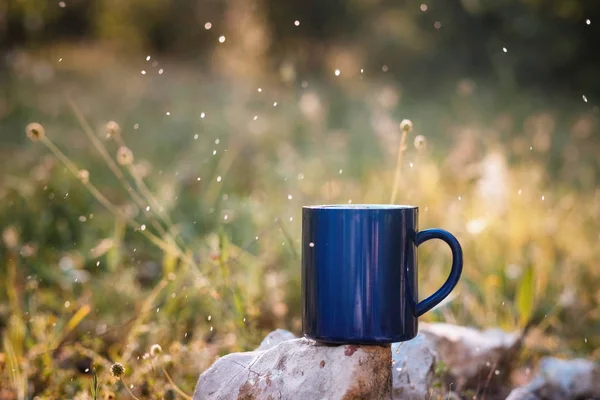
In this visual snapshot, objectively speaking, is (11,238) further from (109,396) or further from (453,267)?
(453,267)

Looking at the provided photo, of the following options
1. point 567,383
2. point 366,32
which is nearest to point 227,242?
point 567,383

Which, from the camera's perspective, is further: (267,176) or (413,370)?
(267,176)

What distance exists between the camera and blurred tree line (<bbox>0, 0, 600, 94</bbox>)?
8.28 meters

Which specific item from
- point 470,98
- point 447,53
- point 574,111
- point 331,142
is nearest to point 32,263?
point 331,142

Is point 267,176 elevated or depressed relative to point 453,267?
elevated

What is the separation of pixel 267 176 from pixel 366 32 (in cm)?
670

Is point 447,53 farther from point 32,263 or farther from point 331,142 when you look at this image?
point 32,263

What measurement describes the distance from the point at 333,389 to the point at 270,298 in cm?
145

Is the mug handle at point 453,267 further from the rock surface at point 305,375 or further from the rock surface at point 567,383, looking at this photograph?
the rock surface at point 567,383

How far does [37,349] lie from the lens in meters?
2.47

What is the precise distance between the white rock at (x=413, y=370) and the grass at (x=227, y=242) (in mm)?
395

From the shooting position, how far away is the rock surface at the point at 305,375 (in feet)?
5.45

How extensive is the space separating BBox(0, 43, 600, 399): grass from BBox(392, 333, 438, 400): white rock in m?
0.40

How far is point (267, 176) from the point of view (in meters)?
4.64
